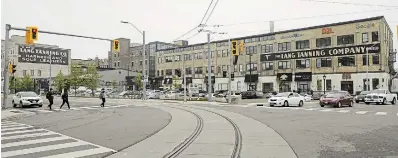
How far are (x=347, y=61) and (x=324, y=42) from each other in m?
5.20

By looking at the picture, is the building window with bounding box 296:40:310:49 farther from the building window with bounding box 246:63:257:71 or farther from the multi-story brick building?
the building window with bounding box 246:63:257:71

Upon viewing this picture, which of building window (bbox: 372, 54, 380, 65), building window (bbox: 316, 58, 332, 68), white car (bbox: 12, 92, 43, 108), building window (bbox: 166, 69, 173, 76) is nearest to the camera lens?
white car (bbox: 12, 92, 43, 108)

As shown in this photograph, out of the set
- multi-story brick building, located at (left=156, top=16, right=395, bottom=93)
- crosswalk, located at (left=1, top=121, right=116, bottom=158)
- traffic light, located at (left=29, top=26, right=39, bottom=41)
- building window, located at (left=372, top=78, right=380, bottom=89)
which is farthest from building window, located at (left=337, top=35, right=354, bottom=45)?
crosswalk, located at (left=1, top=121, right=116, bottom=158)

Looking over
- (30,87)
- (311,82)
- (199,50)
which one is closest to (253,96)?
(311,82)

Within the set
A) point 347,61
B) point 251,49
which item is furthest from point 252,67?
point 347,61

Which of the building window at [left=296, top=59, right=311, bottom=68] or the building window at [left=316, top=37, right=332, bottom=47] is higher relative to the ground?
the building window at [left=316, top=37, right=332, bottom=47]

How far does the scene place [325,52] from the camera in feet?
197

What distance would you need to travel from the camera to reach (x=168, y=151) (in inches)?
338

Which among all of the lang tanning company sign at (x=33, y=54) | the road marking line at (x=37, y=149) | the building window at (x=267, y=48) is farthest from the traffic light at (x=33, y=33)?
the building window at (x=267, y=48)

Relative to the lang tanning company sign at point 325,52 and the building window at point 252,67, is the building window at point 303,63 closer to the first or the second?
the lang tanning company sign at point 325,52

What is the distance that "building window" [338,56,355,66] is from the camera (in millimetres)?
57125

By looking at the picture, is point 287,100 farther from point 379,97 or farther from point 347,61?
point 347,61

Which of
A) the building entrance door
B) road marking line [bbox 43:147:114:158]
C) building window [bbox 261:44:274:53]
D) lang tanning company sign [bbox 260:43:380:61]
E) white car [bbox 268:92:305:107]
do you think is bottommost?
road marking line [bbox 43:147:114:158]

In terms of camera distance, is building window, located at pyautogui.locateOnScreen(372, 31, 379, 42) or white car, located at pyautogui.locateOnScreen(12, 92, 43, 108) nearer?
white car, located at pyautogui.locateOnScreen(12, 92, 43, 108)
